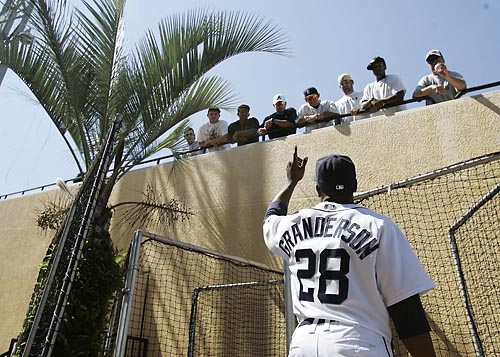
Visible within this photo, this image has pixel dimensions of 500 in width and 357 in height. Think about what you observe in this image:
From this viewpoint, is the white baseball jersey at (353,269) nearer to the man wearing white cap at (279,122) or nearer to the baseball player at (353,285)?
the baseball player at (353,285)

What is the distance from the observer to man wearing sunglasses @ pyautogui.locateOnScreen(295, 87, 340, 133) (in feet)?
21.3

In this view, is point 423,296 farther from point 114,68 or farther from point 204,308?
point 114,68

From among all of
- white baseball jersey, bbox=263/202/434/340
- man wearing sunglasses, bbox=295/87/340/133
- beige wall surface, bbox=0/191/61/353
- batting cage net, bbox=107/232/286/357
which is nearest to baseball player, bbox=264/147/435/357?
white baseball jersey, bbox=263/202/434/340

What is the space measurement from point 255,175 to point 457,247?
3.05m

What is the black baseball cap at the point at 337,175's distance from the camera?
181 cm

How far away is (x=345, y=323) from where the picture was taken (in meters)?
1.51

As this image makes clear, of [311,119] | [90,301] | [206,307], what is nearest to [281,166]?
[311,119]

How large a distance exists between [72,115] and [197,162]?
7.18 feet

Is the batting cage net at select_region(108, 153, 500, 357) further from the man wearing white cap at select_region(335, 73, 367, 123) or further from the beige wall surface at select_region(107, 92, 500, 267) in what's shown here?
the man wearing white cap at select_region(335, 73, 367, 123)

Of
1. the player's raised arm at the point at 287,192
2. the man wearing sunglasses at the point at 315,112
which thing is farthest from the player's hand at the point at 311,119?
the player's raised arm at the point at 287,192

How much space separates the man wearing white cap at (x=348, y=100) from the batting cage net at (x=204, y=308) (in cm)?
238

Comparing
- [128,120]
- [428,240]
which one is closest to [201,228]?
[128,120]

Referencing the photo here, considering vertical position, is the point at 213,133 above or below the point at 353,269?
above

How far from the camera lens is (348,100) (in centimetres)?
676
